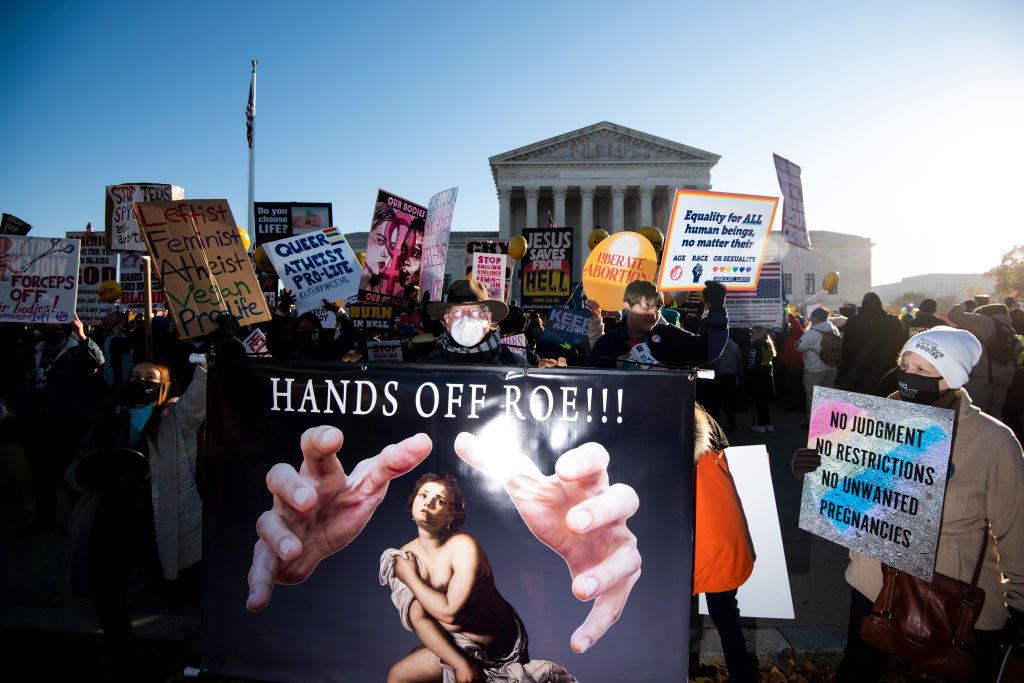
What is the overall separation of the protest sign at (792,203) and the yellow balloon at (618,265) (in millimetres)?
1602

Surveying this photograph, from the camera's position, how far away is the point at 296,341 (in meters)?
5.41

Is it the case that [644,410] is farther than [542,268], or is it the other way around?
[542,268]

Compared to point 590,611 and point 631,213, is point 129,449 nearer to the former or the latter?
point 590,611

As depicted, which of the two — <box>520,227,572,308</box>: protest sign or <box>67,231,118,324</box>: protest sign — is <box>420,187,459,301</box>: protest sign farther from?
<box>67,231,118,324</box>: protest sign

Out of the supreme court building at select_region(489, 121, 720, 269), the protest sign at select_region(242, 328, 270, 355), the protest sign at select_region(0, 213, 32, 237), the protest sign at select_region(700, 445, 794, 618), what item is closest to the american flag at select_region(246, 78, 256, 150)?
the protest sign at select_region(0, 213, 32, 237)

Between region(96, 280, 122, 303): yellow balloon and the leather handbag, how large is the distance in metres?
8.91

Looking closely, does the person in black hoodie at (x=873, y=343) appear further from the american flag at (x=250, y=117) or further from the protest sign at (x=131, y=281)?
the american flag at (x=250, y=117)

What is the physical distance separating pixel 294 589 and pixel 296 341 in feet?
10.9

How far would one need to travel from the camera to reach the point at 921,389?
223 centimetres

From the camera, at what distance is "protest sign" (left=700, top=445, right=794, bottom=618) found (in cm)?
287

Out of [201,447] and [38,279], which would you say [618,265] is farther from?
[38,279]

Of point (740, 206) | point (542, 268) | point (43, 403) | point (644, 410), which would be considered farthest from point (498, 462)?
point (542, 268)

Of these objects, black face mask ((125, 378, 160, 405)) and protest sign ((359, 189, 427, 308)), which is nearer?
black face mask ((125, 378, 160, 405))

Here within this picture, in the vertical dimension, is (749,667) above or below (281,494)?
below
